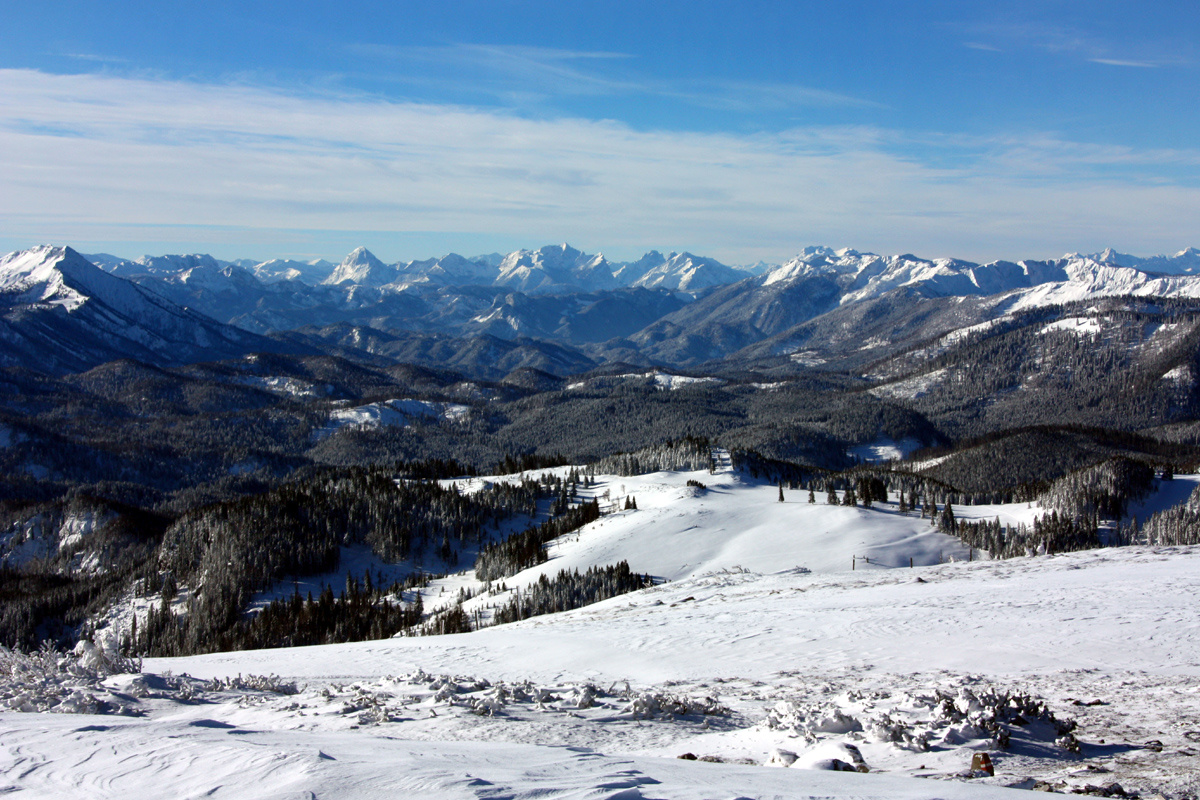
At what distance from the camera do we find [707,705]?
68.9ft

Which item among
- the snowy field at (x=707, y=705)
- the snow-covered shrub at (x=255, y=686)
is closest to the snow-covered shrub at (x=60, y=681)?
the snowy field at (x=707, y=705)

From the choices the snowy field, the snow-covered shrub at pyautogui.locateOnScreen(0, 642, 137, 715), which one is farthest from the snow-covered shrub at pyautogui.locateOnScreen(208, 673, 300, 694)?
the snow-covered shrub at pyautogui.locateOnScreen(0, 642, 137, 715)

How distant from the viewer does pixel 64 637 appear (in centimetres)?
11494

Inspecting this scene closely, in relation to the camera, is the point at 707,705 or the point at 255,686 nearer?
the point at 707,705

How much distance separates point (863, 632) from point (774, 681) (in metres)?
8.12

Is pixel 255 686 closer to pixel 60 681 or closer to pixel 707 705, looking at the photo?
pixel 60 681

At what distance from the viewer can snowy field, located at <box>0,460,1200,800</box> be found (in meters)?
12.1

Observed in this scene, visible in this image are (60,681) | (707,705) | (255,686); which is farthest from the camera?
(255,686)

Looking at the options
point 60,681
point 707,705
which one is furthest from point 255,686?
point 707,705

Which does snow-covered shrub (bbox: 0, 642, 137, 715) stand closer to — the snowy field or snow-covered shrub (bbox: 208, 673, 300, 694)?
the snowy field

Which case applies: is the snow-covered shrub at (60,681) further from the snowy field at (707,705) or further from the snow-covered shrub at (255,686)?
the snow-covered shrub at (255,686)

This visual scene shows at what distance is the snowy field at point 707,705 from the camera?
12.1m

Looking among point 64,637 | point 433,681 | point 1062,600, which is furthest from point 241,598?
point 1062,600

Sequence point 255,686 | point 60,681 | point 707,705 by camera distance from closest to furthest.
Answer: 1. point 60,681
2. point 707,705
3. point 255,686
